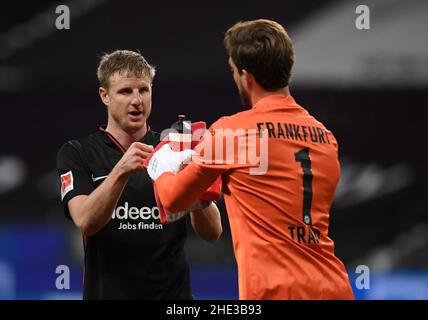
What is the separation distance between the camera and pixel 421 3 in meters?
6.72

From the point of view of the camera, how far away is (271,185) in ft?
7.59

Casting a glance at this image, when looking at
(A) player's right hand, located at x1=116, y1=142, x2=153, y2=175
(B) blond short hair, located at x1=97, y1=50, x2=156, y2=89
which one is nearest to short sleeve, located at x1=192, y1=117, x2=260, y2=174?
(A) player's right hand, located at x1=116, y1=142, x2=153, y2=175

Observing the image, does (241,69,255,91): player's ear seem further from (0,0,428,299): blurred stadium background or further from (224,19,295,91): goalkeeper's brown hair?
(0,0,428,299): blurred stadium background

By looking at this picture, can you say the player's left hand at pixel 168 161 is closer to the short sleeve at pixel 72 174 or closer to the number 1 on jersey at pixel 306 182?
the number 1 on jersey at pixel 306 182

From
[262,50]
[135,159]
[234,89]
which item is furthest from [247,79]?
[234,89]

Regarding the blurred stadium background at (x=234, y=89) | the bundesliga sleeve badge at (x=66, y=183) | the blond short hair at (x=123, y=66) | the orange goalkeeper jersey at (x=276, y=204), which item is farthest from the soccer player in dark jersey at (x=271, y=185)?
the blurred stadium background at (x=234, y=89)

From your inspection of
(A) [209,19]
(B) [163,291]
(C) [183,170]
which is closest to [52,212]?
(A) [209,19]

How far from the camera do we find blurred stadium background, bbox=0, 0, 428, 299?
6.23m

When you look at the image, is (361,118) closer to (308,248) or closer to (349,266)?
(349,266)

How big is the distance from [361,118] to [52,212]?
8.61 ft

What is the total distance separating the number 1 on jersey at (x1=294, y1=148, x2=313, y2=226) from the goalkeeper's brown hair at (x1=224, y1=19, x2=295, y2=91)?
26cm

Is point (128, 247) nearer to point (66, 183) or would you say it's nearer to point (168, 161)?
point (66, 183)

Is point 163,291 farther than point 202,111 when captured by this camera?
No

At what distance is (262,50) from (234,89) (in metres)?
4.05
